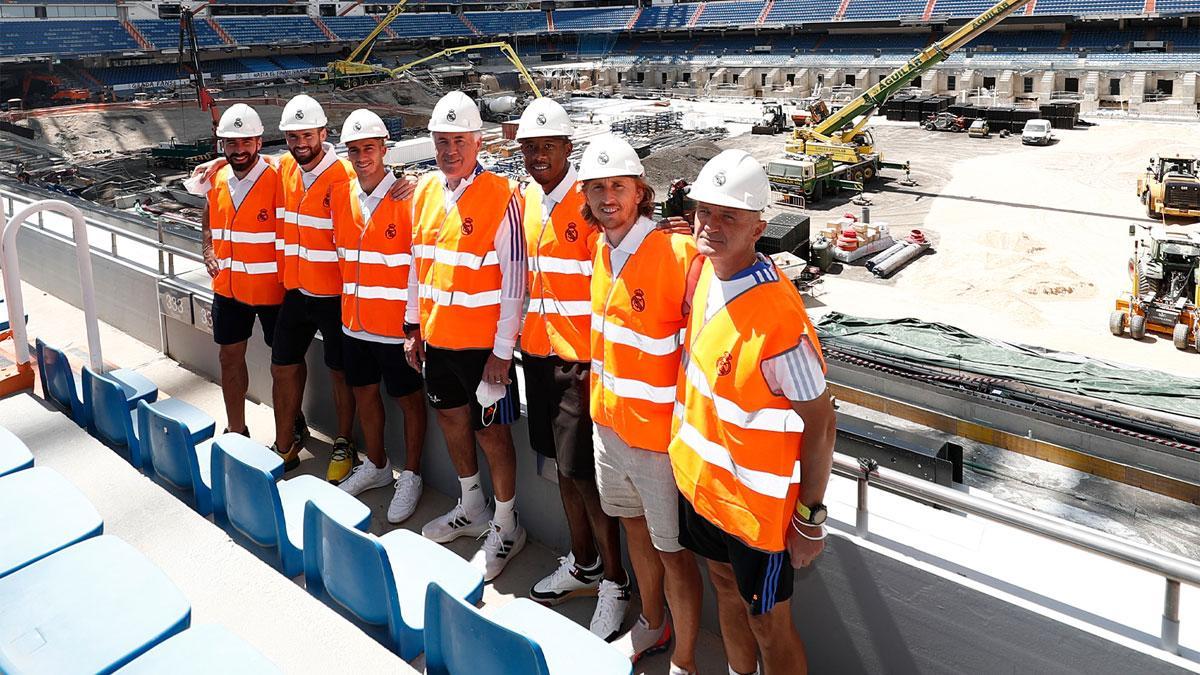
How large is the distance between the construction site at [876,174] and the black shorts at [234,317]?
0.53 metres

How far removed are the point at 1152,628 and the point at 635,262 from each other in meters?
1.68

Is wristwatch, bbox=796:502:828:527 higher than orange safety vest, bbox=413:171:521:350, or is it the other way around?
orange safety vest, bbox=413:171:521:350

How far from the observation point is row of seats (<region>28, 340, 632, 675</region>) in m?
2.19

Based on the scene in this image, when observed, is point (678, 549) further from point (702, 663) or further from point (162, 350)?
point (162, 350)

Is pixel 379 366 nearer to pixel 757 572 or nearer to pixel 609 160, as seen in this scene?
pixel 609 160

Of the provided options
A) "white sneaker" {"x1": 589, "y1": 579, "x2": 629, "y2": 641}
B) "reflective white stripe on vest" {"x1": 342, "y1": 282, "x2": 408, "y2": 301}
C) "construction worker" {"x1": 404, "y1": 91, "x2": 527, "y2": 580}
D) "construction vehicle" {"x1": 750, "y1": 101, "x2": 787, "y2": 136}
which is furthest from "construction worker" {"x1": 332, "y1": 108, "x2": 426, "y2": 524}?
"construction vehicle" {"x1": 750, "y1": 101, "x2": 787, "y2": 136}

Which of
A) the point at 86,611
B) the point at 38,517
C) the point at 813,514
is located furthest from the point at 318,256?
the point at 813,514

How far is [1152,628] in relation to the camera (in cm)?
230

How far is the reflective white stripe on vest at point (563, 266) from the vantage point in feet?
10.4

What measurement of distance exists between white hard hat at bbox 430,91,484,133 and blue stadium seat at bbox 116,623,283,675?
2.15 m

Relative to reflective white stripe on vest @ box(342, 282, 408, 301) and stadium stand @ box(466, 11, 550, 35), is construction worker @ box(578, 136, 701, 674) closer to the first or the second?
reflective white stripe on vest @ box(342, 282, 408, 301)

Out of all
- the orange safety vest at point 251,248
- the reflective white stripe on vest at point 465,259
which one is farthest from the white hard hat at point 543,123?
the orange safety vest at point 251,248

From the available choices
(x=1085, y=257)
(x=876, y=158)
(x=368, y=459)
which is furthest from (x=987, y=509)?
(x=876, y=158)

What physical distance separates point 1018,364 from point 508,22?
59166 mm
